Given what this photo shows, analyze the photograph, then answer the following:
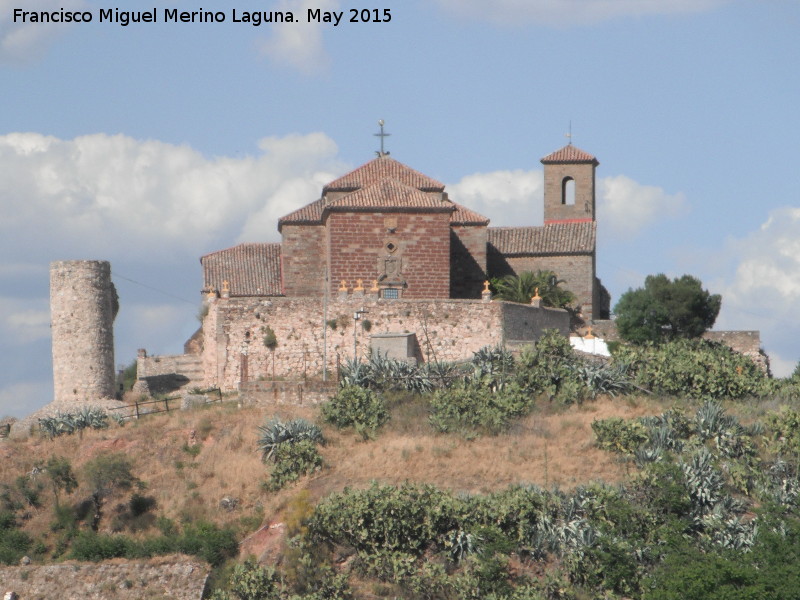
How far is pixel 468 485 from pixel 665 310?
15.8 metres

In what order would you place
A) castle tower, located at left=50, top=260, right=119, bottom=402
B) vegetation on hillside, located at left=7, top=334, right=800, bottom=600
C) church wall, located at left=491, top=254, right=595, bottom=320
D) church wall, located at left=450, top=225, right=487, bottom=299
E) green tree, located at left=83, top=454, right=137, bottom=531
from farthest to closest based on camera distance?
1. church wall, located at left=491, top=254, right=595, bottom=320
2. church wall, located at left=450, top=225, right=487, bottom=299
3. castle tower, located at left=50, top=260, right=119, bottom=402
4. green tree, located at left=83, top=454, right=137, bottom=531
5. vegetation on hillside, located at left=7, top=334, right=800, bottom=600

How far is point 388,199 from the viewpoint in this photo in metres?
46.9

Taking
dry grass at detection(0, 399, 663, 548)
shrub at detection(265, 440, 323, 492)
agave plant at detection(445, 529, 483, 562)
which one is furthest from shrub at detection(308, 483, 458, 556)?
shrub at detection(265, 440, 323, 492)

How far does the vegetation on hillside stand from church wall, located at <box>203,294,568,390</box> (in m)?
1.78

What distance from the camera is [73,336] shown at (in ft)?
144

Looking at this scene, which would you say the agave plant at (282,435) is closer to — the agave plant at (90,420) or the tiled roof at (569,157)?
the agave plant at (90,420)

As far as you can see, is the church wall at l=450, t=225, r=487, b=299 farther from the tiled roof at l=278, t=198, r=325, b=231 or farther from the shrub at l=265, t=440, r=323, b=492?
the shrub at l=265, t=440, r=323, b=492

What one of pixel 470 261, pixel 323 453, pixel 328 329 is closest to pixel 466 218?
pixel 470 261

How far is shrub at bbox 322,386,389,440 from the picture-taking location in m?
39.2

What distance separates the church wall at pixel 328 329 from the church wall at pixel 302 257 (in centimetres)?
369

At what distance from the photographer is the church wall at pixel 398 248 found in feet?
153

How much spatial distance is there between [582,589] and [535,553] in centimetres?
126

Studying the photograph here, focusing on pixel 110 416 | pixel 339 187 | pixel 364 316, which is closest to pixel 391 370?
pixel 364 316

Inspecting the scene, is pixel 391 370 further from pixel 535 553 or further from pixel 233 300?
pixel 535 553
